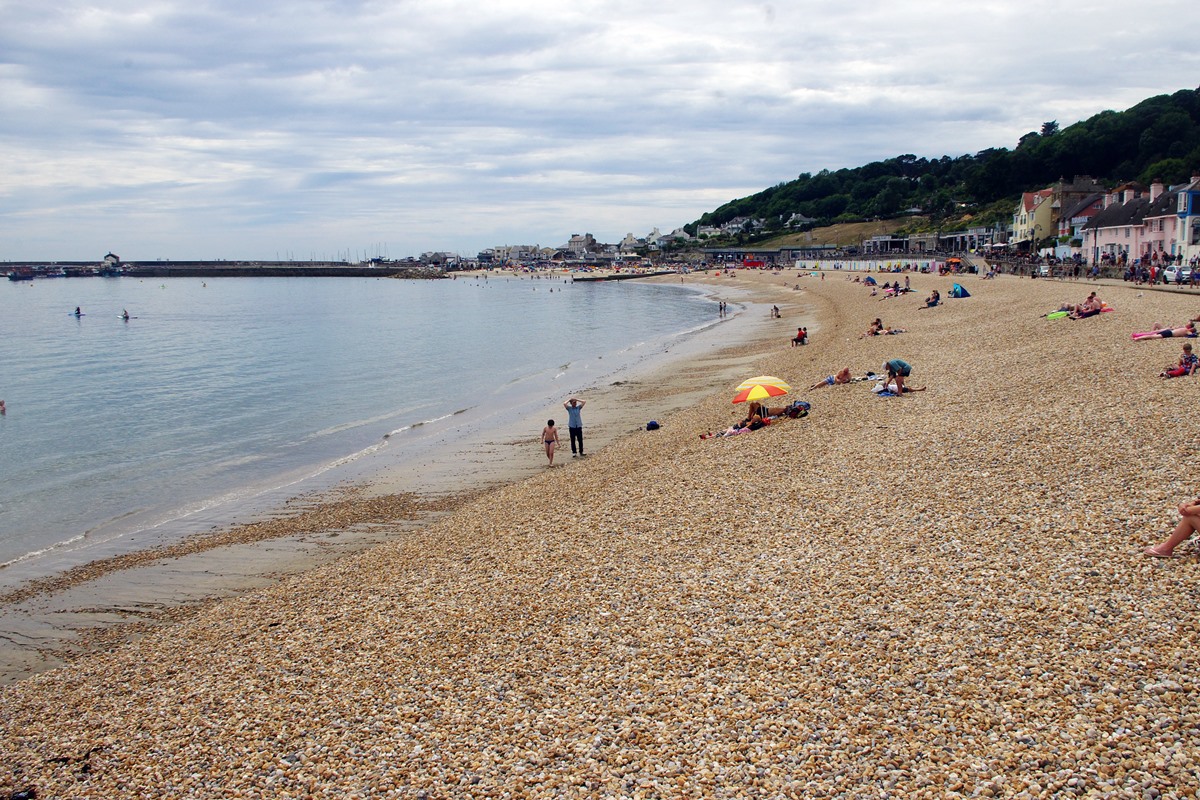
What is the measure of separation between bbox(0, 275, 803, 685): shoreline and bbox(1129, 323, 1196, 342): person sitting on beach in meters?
11.9

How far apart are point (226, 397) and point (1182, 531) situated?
30.4 meters

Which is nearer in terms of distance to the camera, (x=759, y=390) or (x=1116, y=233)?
(x=759, y=390)

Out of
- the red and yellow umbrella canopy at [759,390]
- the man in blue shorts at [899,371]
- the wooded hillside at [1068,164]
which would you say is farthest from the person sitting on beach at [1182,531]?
the wooded hillside at [1068,164]

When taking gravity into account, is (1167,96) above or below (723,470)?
above

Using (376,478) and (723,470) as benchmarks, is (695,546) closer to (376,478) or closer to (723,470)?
(723,470)

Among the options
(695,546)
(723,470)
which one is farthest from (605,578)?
A: (723,470)

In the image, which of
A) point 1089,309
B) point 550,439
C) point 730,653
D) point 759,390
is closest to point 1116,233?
point 1089,309

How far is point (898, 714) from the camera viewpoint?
19.0 feet

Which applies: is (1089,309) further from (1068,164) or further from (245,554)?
(1068,164)

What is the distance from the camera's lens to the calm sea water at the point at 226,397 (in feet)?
57.4

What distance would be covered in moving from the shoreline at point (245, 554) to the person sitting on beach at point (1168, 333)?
39.2ft

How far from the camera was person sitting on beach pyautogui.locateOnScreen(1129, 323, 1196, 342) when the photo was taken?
18.0m

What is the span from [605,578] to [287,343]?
4763 centimetres

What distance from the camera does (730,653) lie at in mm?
6973
